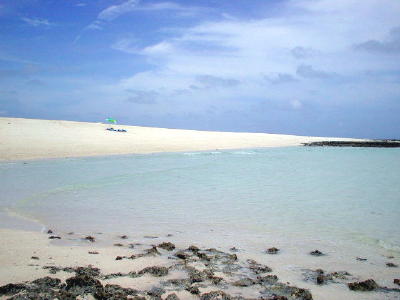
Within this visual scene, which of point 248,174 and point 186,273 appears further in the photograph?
point 248,174

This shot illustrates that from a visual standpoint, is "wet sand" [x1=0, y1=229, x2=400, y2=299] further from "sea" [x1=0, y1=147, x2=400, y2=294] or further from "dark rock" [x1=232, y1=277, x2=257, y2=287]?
"sea" [x1=0, y1=147, x2=400, y2=294]

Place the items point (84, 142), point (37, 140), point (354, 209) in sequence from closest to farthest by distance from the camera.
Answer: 1. point (354, 209)
2. point (37, 140)
3. point (84, 142)

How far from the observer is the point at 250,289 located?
4.38 meters

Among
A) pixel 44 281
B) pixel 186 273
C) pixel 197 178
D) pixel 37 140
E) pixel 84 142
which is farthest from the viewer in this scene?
pixel 84 142

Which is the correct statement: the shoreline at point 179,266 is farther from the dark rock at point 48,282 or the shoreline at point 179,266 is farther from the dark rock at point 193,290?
the dark rock at point 48,282

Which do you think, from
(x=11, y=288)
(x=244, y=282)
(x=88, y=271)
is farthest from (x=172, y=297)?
(x=11, y=288)

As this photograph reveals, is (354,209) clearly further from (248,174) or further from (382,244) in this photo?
(248,174)

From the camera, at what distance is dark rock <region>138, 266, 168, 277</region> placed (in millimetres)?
4764

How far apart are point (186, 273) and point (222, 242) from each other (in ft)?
6.20

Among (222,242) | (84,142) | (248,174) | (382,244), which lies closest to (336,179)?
(248,174)

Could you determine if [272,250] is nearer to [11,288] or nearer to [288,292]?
[288,292]

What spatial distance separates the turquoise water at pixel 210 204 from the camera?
301 inches

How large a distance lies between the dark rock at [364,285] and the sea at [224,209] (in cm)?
115

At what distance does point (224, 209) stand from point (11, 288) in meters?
6.26
